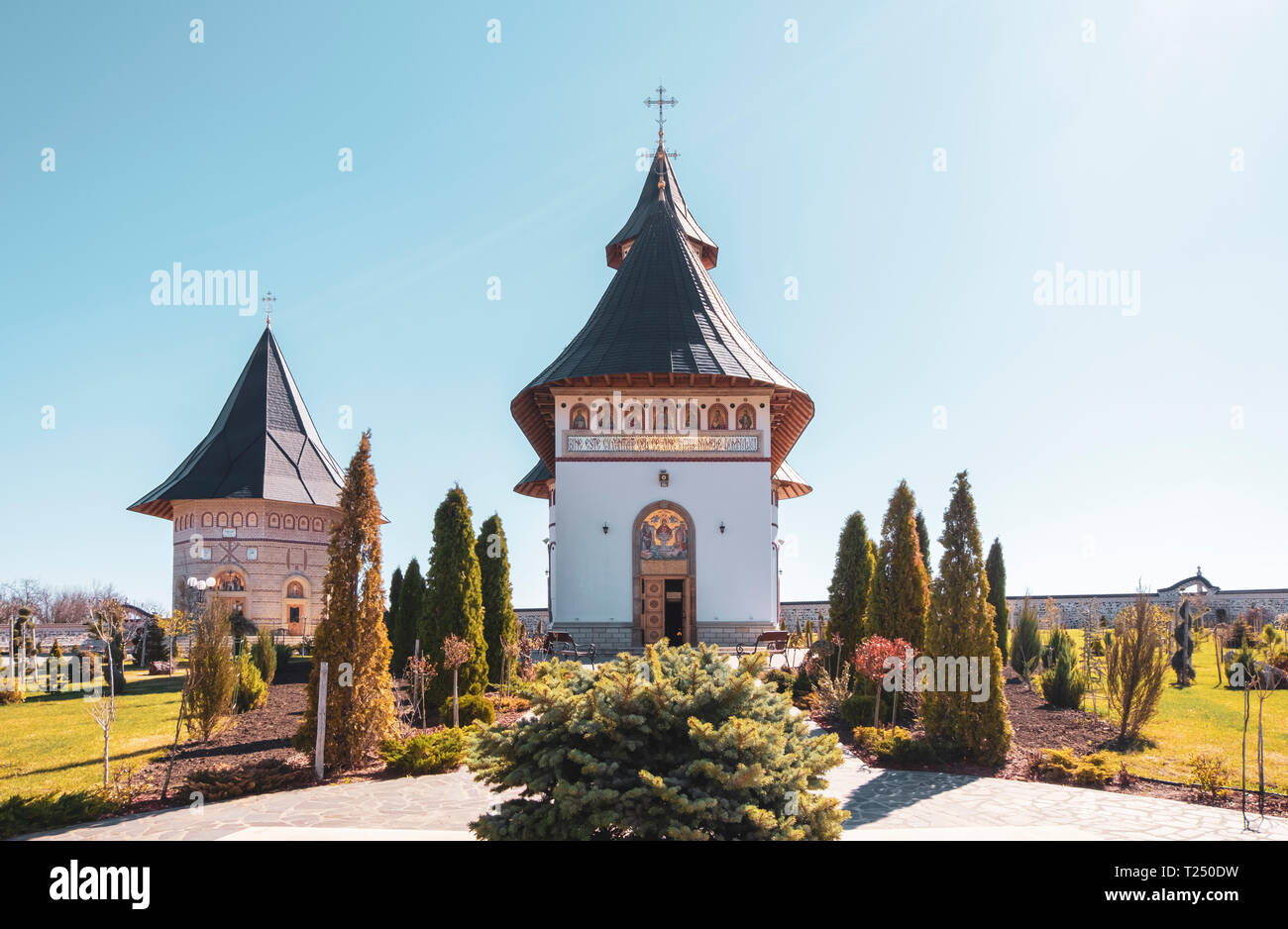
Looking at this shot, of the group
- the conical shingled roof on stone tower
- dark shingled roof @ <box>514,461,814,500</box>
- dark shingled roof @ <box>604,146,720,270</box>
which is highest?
dark shingled roof @ <box>604,146,720,270</box>

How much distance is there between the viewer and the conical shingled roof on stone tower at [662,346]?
20625 mm

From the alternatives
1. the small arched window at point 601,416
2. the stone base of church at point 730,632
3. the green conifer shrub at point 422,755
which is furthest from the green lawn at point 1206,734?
the small arched window at point 601,416

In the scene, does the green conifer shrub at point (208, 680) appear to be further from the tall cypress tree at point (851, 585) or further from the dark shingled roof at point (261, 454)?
the dark shingled roof at point (261, 454)

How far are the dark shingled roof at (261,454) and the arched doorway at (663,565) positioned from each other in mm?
14847

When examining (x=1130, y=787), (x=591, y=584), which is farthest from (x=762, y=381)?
(x=1130, y=787)

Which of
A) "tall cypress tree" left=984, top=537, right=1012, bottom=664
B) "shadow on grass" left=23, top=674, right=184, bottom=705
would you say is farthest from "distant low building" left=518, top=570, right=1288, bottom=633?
"shadow on grass" left=23, top=674, right=184, bottom=705

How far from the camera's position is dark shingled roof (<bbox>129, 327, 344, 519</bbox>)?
29.0m

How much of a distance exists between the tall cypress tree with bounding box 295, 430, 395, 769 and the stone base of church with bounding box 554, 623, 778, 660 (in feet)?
34.4

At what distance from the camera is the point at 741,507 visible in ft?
68.3

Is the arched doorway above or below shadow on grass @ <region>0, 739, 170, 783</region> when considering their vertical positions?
above

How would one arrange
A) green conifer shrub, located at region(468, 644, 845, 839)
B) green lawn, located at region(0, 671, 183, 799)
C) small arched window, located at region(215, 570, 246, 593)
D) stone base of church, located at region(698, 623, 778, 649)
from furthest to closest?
1. small arched window, located at region(215, 570, 246, 593)
2. stone base of church, located at region(698, 623, 778, 649)
3. green lawn, located at region(0, 671, 183, 799)
4. green conifer shrub, located at region(468, 644, 845, 839)

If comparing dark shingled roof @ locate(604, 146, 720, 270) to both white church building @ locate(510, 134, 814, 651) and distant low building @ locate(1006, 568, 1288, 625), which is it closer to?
white church building @ locate(510, 134, 814, 651)

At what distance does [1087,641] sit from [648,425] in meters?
11.8
